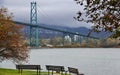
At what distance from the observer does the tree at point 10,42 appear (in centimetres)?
2806

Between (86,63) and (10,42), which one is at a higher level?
(10,42)

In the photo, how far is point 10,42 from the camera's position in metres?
28.0

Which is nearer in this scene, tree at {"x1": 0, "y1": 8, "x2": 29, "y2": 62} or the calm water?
tree at {"x1": 0, "y1": 8, "x2": 29, "y2": 62}

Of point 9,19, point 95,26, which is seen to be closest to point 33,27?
point 9,19

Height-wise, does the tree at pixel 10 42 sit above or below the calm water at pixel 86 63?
above

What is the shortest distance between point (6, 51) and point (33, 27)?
6689cm

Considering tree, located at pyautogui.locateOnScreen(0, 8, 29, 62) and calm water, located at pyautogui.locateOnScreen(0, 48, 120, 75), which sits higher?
tree, located at pyautogui.locateOnScreen(0, 8, 29, 62)

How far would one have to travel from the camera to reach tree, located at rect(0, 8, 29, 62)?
28062 mm

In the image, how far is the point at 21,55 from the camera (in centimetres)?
2927

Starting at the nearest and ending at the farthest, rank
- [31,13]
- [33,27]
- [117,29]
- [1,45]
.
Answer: [117,29], [1,45], [33,27], [31,13]

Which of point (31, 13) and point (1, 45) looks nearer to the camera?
point (1, 45)

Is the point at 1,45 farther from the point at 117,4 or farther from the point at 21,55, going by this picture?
the point at 117,4

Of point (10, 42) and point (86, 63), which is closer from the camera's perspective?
point (10, 42)

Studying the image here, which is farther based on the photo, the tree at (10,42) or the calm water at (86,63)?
the calm water at (86,63)
